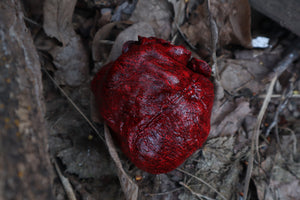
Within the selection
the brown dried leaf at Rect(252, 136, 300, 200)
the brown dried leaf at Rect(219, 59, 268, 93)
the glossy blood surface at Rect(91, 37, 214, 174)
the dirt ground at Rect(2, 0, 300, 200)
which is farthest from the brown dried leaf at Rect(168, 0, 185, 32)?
the brown dried leaf at Rect(252, 136, 300, 200)

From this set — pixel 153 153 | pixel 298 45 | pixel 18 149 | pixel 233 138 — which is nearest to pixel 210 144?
pixel 233 138

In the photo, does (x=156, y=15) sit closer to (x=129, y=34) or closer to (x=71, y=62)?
(x=129, y=34)

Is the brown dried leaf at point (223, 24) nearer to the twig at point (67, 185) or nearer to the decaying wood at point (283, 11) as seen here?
the decaying wood at point (283, 11)

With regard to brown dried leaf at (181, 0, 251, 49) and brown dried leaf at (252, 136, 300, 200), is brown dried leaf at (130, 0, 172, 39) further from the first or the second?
brown dried leaf at (252, 136, 300, 200)

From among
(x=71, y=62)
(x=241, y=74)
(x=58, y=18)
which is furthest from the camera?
(x=241, y=74)

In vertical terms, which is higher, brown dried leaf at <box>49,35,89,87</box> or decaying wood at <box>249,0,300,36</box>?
decaying wood at <box>249,0,300,36</box>

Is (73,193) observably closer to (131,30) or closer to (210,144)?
(210,144)

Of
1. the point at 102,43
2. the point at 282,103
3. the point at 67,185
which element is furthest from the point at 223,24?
the point at 67,185
